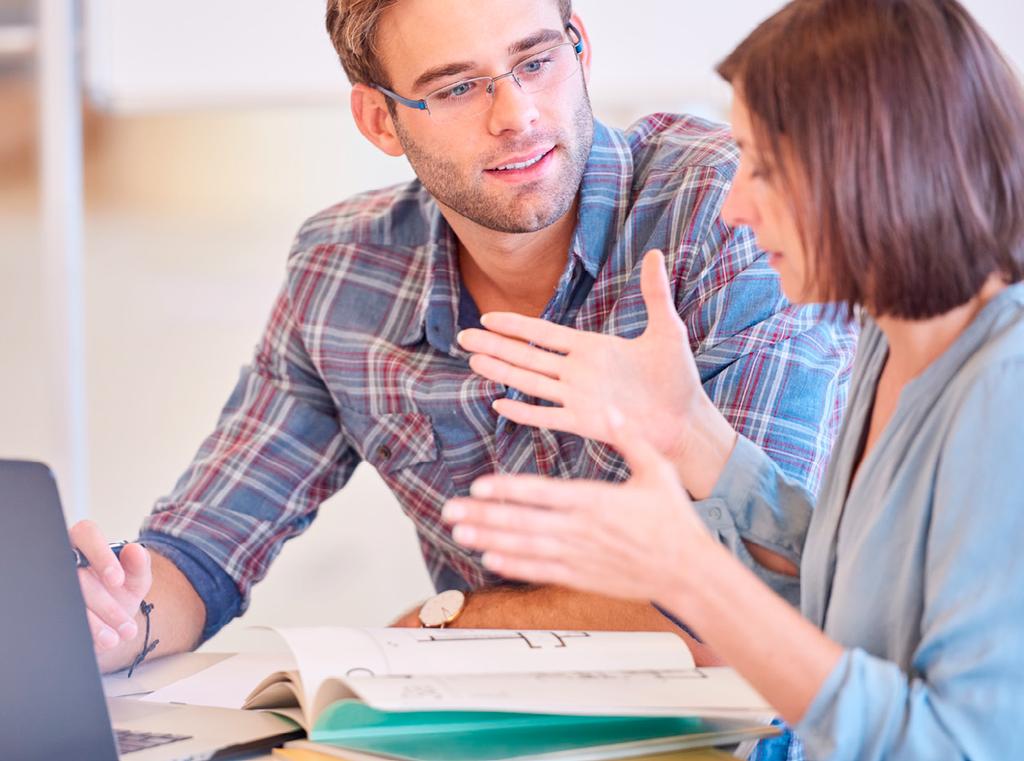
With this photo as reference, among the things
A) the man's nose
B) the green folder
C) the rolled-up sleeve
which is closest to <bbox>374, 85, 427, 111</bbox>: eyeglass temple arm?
the man's nose

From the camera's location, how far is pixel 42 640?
83 centimetres

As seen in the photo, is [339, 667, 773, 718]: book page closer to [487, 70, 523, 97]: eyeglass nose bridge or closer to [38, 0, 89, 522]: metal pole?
[487, 70, 523, 97]: eyeglass nose bridge

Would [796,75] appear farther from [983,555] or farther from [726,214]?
[983,555]

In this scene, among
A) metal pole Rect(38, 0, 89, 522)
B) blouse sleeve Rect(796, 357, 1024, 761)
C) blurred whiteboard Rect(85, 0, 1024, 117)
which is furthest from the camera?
metal pole Rect(38, 0, 89, 522)

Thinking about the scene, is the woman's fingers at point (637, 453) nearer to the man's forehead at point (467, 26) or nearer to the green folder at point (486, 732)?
the green folder at point (486, 732)

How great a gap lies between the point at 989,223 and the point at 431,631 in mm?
548

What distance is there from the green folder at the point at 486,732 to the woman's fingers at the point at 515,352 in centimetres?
31

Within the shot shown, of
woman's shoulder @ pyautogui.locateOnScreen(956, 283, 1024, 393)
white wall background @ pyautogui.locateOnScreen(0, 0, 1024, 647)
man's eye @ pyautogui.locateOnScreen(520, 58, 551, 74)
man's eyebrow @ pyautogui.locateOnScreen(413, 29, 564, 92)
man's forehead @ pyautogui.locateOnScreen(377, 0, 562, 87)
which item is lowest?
white wall background @ pyautogui.locateOnScreen(0, 0, 1024, 647)

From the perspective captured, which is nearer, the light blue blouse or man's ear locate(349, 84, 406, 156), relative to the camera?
the light blue blouse

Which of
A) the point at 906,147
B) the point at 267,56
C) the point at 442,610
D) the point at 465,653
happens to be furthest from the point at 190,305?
the point at 906,147

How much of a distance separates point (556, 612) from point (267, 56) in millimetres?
1720

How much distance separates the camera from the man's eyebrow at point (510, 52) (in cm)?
146

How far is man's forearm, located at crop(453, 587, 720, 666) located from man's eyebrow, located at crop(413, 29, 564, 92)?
23.4 inches

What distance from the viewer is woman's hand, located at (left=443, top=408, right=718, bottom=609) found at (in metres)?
0.79
